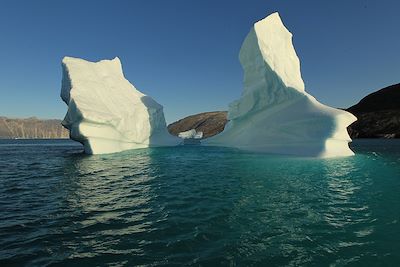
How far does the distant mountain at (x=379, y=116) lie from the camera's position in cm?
9669

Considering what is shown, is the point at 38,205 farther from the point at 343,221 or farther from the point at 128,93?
the point at 128,93

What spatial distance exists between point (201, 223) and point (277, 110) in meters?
26.1

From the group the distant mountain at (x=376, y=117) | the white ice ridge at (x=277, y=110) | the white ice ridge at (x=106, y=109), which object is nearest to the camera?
the white ice ridge at (x=277, y=110)

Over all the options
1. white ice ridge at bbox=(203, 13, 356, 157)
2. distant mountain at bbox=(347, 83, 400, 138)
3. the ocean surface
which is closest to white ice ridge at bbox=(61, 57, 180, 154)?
white ice ridge at bbox=(203, 13, 356, 157)

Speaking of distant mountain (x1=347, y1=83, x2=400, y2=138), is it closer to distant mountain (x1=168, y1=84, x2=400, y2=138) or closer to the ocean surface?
distant mountain (x1=168, y1=84, x2=400, y2=138)

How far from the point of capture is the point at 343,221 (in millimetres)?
→ 8133

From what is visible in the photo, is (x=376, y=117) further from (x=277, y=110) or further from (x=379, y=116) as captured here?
(x=277, y=110)

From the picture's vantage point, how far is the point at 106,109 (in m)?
31.8

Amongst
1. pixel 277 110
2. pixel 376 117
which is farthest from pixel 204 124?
pixel 277 110

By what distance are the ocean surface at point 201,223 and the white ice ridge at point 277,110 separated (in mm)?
12323

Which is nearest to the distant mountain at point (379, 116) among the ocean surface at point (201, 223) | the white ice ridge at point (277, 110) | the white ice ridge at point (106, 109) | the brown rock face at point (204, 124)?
the brown rock face at point (204, 124)

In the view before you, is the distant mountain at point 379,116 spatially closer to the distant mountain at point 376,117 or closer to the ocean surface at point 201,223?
the distant mountain at point 376,117

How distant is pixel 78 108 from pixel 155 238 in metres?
23.0

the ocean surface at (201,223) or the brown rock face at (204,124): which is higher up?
the brown rock face at (204,124)
